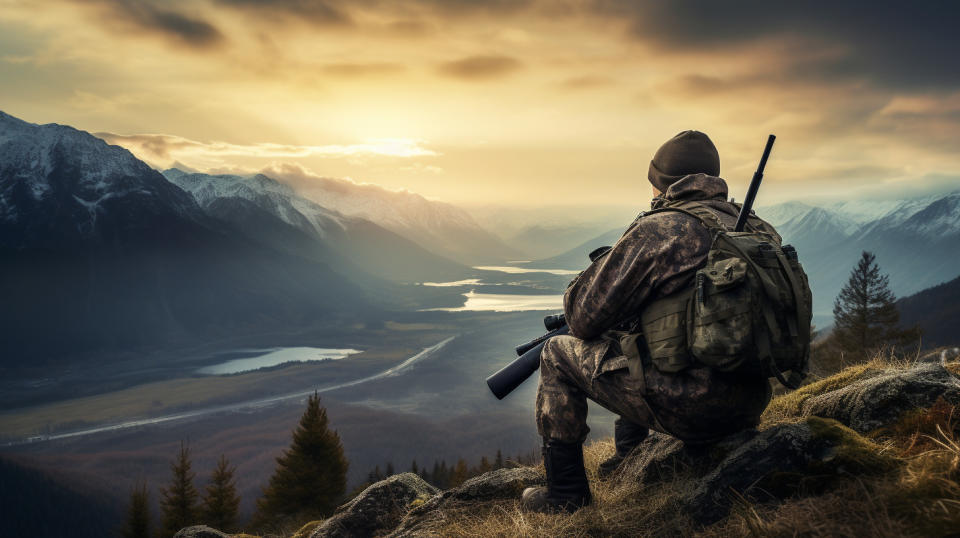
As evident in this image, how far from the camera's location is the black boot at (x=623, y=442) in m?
5.78

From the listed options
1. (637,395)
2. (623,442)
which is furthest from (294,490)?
(637,395)

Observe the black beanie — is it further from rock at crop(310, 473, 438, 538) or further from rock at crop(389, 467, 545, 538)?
rock at crop(310, 473, 438, 538)

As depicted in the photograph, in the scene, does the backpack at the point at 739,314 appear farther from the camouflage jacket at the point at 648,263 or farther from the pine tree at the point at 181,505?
the pine tree at the point at 181,505

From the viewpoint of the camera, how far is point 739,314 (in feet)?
11.0

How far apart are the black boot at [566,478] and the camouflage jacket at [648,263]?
110 centimetres

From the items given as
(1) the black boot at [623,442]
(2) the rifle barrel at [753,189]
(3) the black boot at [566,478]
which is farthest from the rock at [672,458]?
(2) the rifle barrel at [753,189]

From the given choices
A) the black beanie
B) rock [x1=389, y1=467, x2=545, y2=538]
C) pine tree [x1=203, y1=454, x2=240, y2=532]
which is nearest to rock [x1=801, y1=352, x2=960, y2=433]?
the black beanie

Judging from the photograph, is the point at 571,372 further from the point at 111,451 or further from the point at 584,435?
the point at 111,451

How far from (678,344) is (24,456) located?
21793 centimetres

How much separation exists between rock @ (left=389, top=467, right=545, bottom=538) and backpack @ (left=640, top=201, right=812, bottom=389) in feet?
8.84

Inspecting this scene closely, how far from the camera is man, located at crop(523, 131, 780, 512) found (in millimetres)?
3719

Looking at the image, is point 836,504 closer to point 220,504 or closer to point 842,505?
point 842,505

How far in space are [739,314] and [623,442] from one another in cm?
316

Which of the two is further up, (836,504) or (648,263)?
(648,263)
